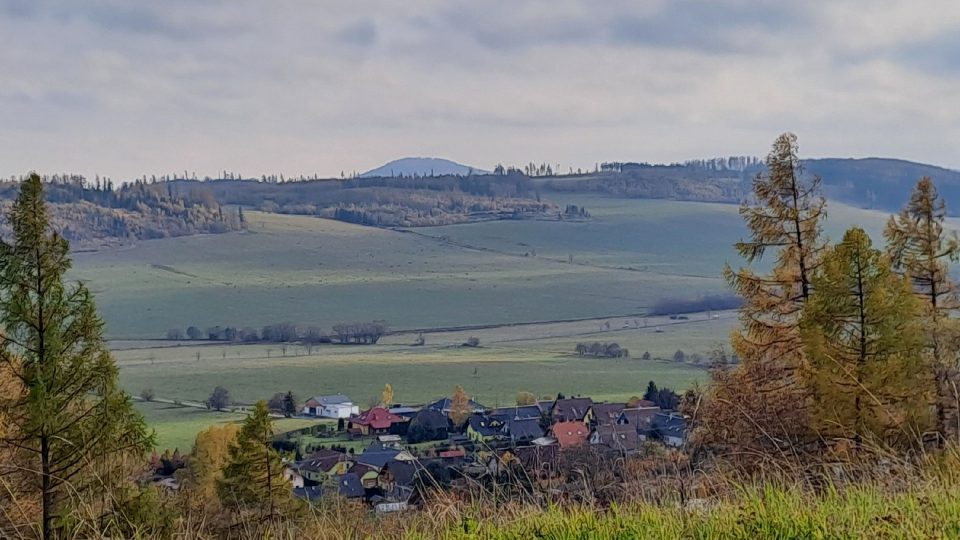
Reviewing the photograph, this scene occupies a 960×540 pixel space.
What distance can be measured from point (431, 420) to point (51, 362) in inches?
1078

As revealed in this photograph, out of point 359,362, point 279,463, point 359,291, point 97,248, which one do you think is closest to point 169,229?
point 97,248

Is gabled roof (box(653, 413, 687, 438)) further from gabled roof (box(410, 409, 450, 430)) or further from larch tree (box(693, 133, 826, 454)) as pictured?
gabled roof (box(410, 409, 450, 430))

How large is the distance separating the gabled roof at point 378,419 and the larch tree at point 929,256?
84.9 ft

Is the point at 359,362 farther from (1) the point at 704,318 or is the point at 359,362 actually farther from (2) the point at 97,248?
(2) the point at 97,248

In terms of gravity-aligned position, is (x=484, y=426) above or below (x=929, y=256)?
Result: below

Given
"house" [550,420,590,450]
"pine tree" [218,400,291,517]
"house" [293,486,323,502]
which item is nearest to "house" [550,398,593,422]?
"house" [550,420,590,450]

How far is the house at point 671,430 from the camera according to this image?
53.8ft

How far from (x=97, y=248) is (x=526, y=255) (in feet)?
231

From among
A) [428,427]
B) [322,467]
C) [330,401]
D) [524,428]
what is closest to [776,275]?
[322,467]

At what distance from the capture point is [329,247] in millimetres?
153000

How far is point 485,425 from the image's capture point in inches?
1284

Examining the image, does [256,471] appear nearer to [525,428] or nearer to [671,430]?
[671,430]

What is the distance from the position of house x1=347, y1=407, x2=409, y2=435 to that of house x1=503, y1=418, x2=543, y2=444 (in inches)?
362

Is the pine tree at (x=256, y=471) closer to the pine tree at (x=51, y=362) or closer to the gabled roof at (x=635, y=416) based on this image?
the pine tree at (x=51, y=362)
